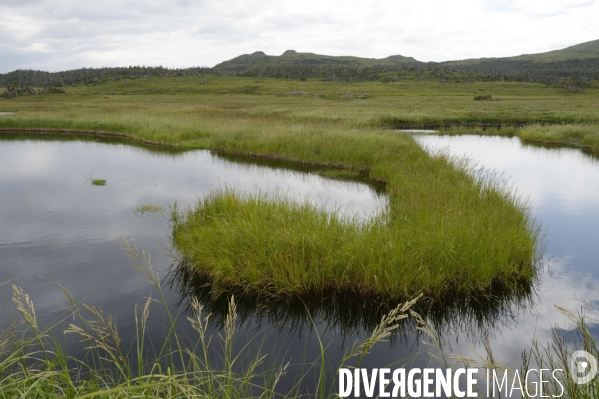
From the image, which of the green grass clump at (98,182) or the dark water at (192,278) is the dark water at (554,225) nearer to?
the dark water at (192,278)

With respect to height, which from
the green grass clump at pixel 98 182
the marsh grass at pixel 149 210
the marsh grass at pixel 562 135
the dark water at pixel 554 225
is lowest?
the dark water at pixel 554 225

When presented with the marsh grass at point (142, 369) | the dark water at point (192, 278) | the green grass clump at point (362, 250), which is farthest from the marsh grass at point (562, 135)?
the marsh grass at point (142, 369)

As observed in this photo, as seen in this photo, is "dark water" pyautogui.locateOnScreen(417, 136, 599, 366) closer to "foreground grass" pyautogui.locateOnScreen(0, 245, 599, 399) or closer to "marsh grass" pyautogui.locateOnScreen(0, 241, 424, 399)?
"foreground grass" pyautogui.locateOnScreen(0, 245, 599, 399)

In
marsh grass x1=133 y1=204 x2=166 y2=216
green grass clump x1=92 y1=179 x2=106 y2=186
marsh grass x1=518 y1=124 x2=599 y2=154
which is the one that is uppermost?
marsh grass x1=518 y1=124 x2=599 y2=154

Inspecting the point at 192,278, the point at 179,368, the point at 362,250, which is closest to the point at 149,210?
the point at 192,278

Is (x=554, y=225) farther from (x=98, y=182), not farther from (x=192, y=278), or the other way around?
(x=98, y=182)

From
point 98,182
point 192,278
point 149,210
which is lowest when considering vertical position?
point 192,278

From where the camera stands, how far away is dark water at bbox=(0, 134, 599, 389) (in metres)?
Answer: 7.16

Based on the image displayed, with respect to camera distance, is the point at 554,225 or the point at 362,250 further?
the point at 554,225

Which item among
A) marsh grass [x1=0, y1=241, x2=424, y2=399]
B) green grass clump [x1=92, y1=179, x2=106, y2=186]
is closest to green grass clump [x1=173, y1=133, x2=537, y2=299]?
marsh grass [x1=0, y1=241, x2=424, y2=399]

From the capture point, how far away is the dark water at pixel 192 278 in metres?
7.16

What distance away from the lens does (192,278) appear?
29.9 feet

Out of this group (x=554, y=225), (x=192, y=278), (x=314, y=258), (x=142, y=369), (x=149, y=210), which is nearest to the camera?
(x=142, y=369)

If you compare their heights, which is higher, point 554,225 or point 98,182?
point 98,182
